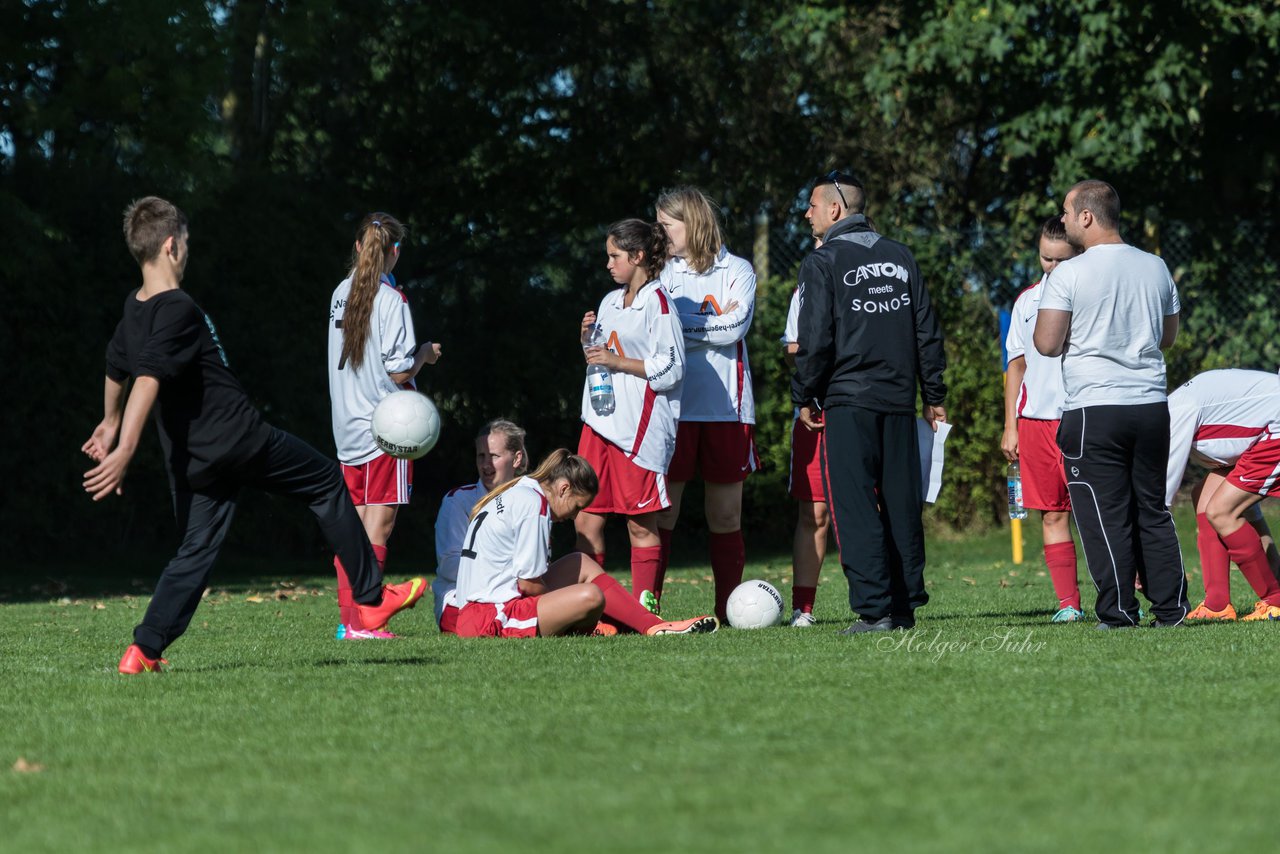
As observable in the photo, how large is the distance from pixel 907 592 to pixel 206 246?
10.5 meters

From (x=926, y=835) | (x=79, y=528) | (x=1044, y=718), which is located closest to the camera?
(x=926, y=835)

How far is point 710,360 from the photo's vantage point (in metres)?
8.53

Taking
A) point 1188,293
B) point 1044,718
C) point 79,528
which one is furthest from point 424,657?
point 1188,293

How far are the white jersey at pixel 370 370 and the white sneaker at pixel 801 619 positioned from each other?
7.73ft

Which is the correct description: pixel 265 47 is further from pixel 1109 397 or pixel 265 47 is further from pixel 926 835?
pixel 926 835

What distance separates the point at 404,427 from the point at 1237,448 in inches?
171

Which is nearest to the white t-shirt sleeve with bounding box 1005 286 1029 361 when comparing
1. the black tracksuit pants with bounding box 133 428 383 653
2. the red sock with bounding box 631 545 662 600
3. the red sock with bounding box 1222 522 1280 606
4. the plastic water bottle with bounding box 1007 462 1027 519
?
the plastic water bottle with bounding box 1007 462 1027 519

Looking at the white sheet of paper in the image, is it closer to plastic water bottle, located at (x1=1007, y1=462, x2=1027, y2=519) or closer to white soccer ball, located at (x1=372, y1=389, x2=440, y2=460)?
plastic water bottle, located at (x1=1007, y1=462, x2=1027, y2=519)

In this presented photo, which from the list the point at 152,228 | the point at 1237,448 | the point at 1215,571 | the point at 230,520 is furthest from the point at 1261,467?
the point at 152,228

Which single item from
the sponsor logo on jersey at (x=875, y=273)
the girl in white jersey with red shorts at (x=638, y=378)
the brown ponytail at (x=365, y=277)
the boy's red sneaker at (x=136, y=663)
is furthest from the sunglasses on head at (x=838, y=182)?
the boy's red sneaker at (x=136, y=663)

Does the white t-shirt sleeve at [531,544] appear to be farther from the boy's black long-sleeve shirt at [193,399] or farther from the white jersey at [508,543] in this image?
the boy's black long-sleeve shirt at [193,399]

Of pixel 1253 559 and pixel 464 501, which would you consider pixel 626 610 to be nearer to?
pixel 464 501

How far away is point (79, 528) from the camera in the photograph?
1570 cm

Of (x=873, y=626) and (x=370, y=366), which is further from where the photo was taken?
(x=370, y=366)
